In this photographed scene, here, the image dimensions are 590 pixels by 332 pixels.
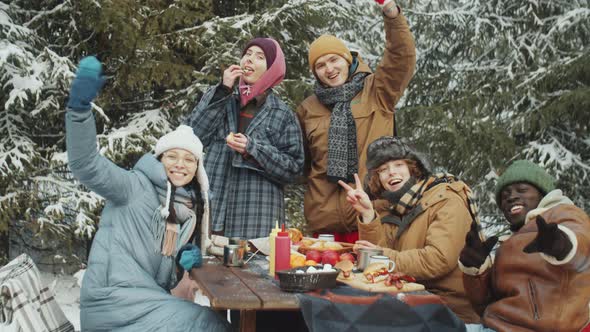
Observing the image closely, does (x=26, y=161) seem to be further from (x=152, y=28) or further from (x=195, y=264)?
(x=195, y=264)

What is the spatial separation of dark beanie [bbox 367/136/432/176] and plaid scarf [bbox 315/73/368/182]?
22.8 inches

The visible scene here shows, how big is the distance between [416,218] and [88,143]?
1.64 metres

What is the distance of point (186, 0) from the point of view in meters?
6.21

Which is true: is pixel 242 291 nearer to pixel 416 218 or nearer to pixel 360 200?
pixel 360 200

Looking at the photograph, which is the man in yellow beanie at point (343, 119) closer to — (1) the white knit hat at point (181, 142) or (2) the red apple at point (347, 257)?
(2) the red apple at point (347, 257)

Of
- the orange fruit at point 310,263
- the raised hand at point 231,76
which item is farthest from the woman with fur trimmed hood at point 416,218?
the raised hand at point 231,76

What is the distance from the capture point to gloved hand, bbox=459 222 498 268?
283cm

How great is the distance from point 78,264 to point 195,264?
4062 mm

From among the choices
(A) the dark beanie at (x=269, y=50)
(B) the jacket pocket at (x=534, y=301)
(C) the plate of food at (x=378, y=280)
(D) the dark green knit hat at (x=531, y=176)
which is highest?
(A) the dark beanie at (x=269, y=50)

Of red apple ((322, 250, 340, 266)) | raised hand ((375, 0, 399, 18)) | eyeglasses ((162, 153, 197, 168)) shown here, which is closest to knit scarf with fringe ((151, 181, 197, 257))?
eyeglasses ((162, 153, 197, 168))

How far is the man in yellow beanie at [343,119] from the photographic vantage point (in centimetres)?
402

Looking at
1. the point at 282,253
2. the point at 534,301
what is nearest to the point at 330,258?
the point at 282,253

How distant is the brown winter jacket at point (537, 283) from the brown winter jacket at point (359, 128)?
1238 mm

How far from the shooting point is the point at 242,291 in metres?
2.60
